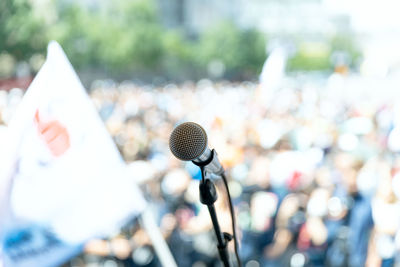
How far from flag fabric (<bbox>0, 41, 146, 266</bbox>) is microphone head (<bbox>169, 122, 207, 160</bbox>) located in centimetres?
Answer: 91

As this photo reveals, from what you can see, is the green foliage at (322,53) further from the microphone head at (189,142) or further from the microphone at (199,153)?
the microphone head at (189,142)

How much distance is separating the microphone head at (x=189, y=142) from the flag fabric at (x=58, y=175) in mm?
910

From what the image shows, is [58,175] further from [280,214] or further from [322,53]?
[322,53]

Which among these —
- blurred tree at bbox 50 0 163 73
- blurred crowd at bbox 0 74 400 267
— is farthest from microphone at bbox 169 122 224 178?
blurred tree at bbox 50 0 163 73

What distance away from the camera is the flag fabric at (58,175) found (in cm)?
223

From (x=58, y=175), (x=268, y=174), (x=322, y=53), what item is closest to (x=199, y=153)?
(x=58, y=175)

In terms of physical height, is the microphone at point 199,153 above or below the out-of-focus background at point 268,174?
below

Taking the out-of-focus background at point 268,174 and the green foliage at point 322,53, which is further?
the green foliage at point 322,53

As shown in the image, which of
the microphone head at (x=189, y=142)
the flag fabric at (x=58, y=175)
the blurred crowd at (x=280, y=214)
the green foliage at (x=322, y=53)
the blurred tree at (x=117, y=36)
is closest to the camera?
the microphone head at (x=189, y=142)

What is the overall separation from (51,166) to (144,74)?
41.6 metres

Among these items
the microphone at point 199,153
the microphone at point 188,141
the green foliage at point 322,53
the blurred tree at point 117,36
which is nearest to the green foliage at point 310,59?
the green foliage at point 322,53

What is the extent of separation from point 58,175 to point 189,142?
3.63ft

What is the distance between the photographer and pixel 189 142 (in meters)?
1.50

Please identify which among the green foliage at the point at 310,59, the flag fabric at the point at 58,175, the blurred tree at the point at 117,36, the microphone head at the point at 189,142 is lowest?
the microphone head at the point at 189,142
